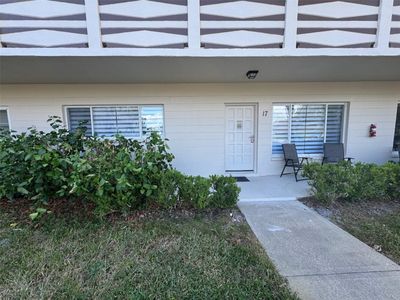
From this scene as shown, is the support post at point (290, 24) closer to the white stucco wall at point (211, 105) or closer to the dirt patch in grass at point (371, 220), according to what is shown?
the white stucco wall at point (211, 105)

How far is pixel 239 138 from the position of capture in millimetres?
6199

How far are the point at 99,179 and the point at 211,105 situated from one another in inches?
135

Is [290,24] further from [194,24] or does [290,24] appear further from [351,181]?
[351,181]

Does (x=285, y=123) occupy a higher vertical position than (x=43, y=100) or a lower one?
lower

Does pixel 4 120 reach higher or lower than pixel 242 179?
higher

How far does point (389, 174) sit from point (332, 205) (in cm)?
120

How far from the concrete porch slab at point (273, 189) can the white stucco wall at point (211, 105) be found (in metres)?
0.50

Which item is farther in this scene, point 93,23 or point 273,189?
point 273,189

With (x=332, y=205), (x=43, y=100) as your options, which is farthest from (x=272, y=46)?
(x=43, y=100)

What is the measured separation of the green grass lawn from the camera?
2.14m

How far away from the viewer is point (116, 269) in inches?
94.8

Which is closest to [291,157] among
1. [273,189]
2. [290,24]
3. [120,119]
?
[273,189]

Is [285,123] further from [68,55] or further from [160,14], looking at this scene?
[68,55]

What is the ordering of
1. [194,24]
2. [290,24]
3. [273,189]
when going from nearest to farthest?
[194,24] → [290,24] → [273,189]
